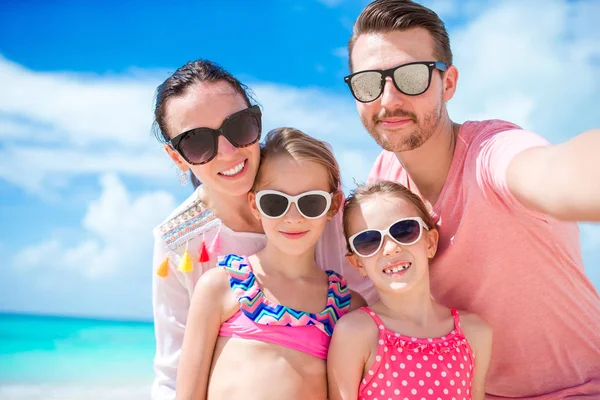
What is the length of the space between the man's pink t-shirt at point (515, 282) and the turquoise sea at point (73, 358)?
10154mm

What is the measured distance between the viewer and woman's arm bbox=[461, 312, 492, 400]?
3329mm

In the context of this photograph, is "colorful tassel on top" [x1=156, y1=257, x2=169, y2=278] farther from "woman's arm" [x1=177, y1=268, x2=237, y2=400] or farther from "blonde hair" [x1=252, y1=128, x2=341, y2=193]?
"blonde hair" [x1=252, y1=128, x2=341, y2=193]

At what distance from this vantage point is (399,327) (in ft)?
10.7

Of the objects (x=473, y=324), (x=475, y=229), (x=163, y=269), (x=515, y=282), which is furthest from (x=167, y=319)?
(x=515, y=282)

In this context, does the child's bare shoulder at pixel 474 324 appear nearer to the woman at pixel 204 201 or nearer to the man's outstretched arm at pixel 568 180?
the woman at pixel 204 201

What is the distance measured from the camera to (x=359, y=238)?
3309 millimetres

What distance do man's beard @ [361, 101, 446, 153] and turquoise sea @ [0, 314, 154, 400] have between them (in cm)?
1029

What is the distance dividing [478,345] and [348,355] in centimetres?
75

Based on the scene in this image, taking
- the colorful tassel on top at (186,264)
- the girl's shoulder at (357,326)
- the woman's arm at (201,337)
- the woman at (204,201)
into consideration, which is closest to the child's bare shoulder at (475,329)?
the girl's shoulder at (357,326)

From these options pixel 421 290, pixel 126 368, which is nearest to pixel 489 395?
pixel 421 290

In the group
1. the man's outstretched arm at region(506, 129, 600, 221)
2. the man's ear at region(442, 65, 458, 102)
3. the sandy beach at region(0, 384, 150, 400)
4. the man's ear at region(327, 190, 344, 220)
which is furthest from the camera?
the sandy beach at region(0, 384, 150, 400)

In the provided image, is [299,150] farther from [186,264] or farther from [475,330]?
[475,330]

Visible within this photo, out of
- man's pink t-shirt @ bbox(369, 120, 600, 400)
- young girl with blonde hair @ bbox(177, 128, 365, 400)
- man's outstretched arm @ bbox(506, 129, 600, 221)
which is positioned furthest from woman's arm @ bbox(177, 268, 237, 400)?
man's outstretched arm @ bbox(506, 129, 600, 221)

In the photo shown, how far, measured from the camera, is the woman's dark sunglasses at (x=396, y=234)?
325 cm
